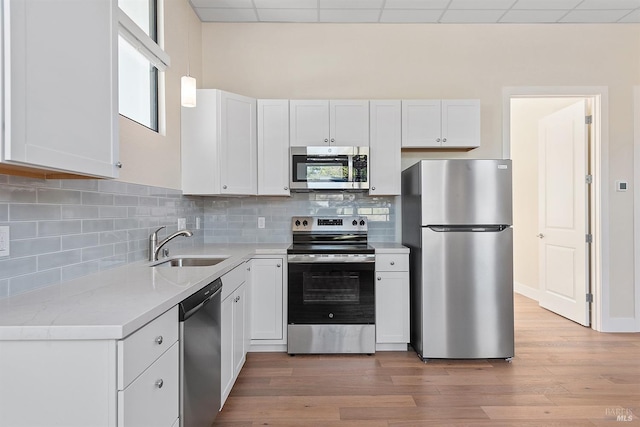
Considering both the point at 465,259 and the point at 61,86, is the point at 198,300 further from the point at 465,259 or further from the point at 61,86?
the point at 465,259

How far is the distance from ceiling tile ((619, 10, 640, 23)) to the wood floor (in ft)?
10.3

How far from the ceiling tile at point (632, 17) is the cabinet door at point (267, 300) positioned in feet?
13.5

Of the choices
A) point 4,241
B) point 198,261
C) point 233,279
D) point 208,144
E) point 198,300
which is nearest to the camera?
point 4,241

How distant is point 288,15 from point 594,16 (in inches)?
118

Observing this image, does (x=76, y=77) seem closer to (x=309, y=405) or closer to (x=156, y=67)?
(x=156, y=67)

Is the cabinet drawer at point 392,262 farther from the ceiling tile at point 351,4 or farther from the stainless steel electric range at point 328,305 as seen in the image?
the ceiling tile at point 351,4

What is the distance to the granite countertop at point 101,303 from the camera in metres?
1.06

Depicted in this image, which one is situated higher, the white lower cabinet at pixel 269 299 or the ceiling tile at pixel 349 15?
the ceiling tile at pixel 349 15

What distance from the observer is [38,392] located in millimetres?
1074

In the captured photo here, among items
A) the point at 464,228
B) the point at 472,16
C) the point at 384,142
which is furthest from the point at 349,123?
the point at 472,16

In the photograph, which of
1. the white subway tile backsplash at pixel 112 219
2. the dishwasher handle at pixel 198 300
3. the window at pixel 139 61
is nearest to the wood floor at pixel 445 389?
the dishwasher handle at pixel 198 300

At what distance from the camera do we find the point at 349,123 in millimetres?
3402

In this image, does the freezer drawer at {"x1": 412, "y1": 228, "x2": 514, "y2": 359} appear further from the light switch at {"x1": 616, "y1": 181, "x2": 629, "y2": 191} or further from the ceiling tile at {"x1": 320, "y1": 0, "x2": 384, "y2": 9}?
the ceiling tile at {"x1": 320, "y1": 0, "x2": 384, "y2": 9}

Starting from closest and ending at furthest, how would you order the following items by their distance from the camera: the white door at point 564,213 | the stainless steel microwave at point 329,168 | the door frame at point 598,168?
the stainless steel microwave at point 329,168
the door frame at point 598,168
the white door at point 564,213
